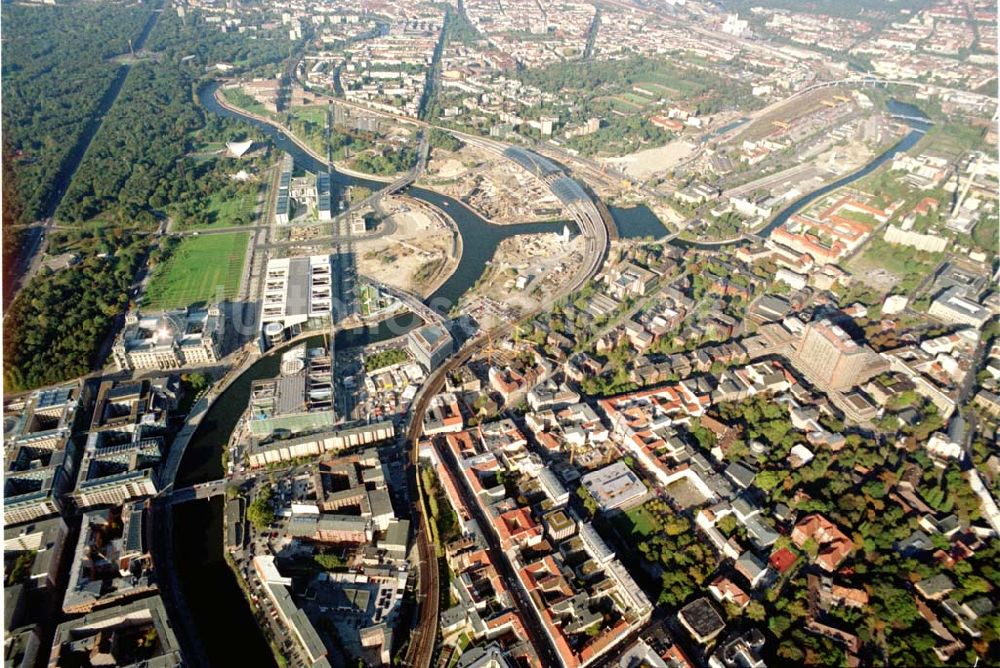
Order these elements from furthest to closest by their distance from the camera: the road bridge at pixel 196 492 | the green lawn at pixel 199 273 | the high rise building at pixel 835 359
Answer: the green lawn at pixel 199 273 → the high rise building at pixel 835 359 → the road bridge at pixel 196 492

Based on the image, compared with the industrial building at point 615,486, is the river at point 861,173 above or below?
above

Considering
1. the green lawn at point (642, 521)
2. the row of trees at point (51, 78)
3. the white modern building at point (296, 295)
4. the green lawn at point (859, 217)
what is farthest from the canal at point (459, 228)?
the green lawn at point (859, 217)

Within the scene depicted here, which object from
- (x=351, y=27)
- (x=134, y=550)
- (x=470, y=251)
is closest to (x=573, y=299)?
(x=470, y=251)

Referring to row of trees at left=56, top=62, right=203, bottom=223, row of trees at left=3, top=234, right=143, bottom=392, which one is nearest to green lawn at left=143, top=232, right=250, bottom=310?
row of trees at left=3, top=234, right=143, bottom=392

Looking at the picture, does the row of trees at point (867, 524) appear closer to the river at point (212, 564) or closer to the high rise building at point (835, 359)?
the high rise building at point (835, 359)

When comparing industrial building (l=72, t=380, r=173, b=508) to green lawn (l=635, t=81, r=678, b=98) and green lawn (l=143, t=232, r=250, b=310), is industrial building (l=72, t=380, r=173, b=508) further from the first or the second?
green lawn (l=635, t=81, r=678, b=98)

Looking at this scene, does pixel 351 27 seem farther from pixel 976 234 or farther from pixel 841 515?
pixel 841 515

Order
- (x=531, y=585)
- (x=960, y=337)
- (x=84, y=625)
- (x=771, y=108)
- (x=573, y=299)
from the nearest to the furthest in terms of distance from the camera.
Answer: (x=84, y=625) < (x=531, y=585) < (x=960, y=337) < (x=573, y=299) < (x=771, y=108)
